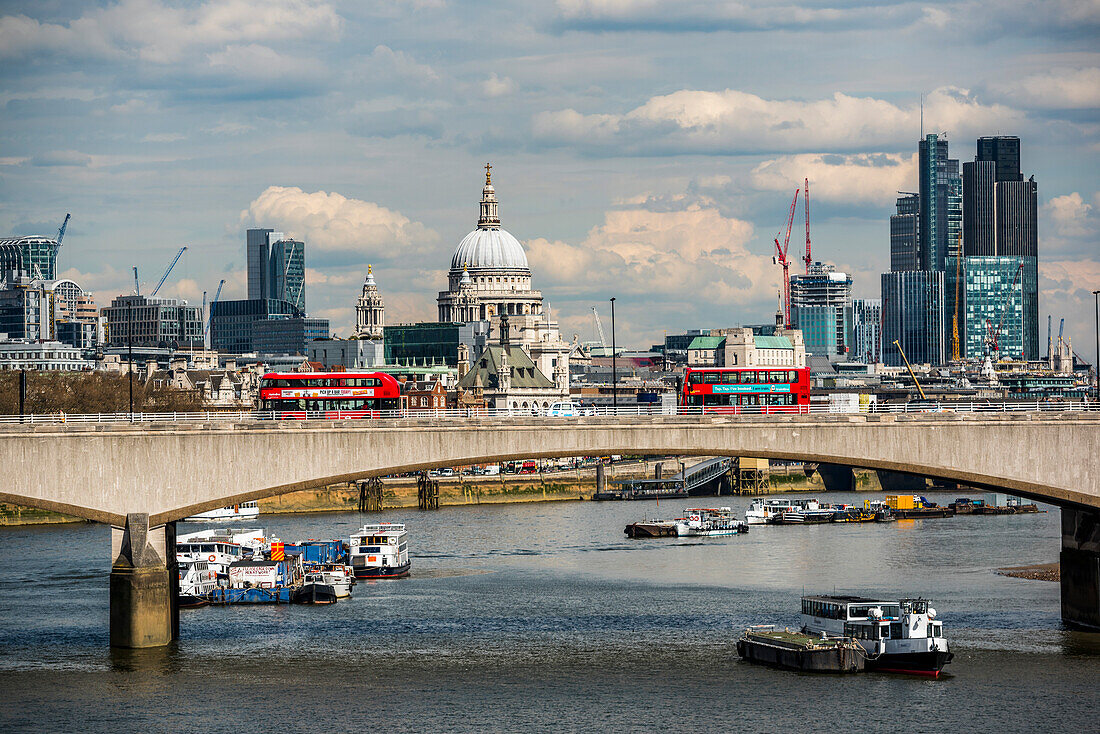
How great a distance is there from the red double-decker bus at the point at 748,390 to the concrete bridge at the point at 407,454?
858cm

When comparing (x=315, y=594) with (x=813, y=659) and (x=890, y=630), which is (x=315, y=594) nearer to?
(x=813, y=659)

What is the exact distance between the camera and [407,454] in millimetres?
71688

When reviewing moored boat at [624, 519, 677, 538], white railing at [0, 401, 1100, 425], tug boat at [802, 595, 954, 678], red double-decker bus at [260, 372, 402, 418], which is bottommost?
moored boat at [624, 519, 677, 538]

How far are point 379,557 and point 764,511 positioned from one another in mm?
51326

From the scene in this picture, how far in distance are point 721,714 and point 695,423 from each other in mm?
16822

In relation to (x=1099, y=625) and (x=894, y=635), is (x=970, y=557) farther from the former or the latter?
(x=894, y=635)

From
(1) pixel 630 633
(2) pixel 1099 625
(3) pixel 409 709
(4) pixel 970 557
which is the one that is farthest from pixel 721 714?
(4) pixel 970 557

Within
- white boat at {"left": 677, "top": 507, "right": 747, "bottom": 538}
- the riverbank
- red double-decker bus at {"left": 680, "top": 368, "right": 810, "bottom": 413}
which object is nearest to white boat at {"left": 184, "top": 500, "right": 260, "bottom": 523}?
white boat at {"left": 677, "top": 507, "right": 747, "bottom": 538}

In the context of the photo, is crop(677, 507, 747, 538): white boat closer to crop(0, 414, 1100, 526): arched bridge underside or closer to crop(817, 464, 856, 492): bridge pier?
crop(817, 464, 856, 492): bridge pier

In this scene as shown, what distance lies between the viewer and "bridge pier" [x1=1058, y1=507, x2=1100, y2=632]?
73562mm

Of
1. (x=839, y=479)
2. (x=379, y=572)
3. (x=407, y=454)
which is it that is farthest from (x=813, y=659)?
(x=839, y=479)

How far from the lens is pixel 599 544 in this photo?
117812 mm

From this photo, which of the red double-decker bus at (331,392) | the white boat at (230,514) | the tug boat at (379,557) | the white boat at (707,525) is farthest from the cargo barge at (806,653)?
the white boat at (230,514)

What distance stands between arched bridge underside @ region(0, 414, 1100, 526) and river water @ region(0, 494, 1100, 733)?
6.62 m
